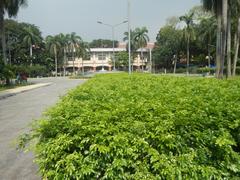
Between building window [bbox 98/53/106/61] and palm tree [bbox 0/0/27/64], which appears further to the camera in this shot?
building window [bbox 98/53/106/61]

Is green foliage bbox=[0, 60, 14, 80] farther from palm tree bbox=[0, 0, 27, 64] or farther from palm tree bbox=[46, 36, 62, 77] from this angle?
palm tree bbox=[46, 36, 62, 77]

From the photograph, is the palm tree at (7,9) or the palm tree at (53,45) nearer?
the palm tree at (7,9)

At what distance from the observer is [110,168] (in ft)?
10.4

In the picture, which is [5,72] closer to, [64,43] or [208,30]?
[208,30]

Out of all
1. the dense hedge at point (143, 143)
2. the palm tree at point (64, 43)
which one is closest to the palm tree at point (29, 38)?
the palm tree at point (64, 43)

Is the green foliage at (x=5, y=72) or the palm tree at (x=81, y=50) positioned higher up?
the palm tree at (x=81, y=50)

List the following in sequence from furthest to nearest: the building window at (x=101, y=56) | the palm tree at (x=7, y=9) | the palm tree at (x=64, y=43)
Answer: the building window at (x=101, y=56), the palm tree at (x=64, y=43), the palm tree at (x=7, y=9)

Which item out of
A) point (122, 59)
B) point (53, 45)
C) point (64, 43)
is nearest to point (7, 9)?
point (53, 45)

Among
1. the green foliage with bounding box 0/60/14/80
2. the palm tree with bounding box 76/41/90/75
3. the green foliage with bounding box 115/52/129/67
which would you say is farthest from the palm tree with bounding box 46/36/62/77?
the green foliage with bounding box 0/60/14/80

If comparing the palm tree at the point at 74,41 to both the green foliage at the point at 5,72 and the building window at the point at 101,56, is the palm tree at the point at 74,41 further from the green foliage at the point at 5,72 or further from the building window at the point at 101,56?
the green foliage at the point at 5,72

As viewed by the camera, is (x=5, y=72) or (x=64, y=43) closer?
(x=5, y=72)

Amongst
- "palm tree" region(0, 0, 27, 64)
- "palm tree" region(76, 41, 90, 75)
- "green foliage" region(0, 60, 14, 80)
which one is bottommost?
"green foliage" region(0, 60, 14, 80)

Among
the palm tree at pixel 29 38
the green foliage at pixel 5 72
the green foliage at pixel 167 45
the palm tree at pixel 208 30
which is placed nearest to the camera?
the green foliage at pixel 5 72

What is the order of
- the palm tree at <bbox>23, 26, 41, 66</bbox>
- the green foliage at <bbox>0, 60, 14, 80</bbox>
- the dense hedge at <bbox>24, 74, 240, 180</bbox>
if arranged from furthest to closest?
the palm tree at <bbox>23, 26, 41, 66</bbox>, the green foliage at <bbox>0, 60, 14, 80</bbox>, the dense hedge at <bbox>24, 74, 240, 180</bbox>
